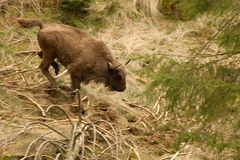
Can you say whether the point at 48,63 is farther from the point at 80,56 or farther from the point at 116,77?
the point at 116,77

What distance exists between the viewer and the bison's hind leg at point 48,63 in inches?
344

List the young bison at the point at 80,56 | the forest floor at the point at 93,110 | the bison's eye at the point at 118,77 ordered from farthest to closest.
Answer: the bison's eye at the point at 118,77 → the young bison at the point at 80,56 → the forest floor at the point at 93,110

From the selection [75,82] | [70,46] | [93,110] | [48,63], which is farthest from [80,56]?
[93,110]

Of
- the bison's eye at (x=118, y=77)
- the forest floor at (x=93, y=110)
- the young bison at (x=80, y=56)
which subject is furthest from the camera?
the bison's eye at (x=118, y=77)

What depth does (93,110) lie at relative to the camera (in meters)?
8.84

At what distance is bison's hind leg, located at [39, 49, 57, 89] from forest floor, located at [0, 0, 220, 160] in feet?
0.53

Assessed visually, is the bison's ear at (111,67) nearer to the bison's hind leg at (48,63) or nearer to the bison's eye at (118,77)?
the bison's eye at (118,77)

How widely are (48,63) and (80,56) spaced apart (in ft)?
1.80

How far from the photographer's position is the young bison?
8.56 meters

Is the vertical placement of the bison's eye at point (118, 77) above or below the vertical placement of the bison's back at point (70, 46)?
below

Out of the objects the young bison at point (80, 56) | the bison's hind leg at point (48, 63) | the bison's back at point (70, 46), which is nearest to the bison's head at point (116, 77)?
the young bison at point (80, 56)

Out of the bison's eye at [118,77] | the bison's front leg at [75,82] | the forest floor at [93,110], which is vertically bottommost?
the forest floor at [93,110]

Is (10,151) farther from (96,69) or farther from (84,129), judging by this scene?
(96,69)

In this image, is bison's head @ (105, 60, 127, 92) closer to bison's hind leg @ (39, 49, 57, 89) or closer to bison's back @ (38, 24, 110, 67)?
bison's back @ (38, 24, 110, 67)
